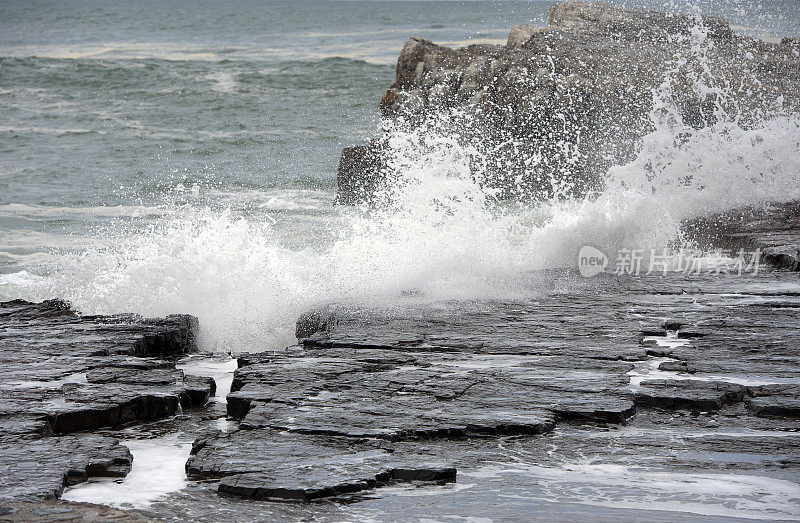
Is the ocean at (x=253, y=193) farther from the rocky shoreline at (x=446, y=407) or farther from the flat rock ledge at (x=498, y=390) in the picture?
the flat rock ledge at (x=498, y=390)

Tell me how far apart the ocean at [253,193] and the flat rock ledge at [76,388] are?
731 millimetres

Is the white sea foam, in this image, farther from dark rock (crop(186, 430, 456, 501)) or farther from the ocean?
the ocean

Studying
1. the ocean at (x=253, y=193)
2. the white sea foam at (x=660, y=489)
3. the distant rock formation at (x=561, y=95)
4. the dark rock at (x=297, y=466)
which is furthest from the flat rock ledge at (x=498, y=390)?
the distant rock formation at (x=561, y=95)

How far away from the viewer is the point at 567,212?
883cm

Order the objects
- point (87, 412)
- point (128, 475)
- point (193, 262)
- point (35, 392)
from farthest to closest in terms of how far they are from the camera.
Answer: point (193, 262)
point (35, 392)
point (87, 412)
point (128, 475)

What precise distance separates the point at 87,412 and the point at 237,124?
2403 cm

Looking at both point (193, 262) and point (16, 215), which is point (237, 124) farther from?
point (193, 262)

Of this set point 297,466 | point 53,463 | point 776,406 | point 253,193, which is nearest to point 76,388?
point 53,463

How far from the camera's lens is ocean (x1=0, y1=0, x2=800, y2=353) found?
7309 millimetres

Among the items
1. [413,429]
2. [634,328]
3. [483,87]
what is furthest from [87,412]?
[483,87]

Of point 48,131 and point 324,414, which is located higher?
point 48,131

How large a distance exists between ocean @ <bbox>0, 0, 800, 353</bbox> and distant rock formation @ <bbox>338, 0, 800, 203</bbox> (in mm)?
744

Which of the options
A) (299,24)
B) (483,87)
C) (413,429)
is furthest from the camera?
(299,24)

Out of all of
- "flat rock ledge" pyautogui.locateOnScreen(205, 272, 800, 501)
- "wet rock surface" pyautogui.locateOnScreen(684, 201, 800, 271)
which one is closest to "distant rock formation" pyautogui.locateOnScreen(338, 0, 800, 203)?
"wet rock surface" pyautogui.locateOnScreen(684, 201, 800, 271)
